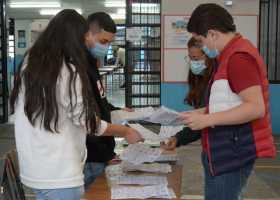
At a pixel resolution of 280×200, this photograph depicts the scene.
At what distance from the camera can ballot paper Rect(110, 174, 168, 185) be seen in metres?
2.36

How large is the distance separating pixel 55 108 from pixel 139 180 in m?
0.77

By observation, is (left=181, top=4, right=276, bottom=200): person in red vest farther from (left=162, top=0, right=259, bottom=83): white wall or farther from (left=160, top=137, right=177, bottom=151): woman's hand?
(left=162, top=0, right=259, bottom=83): white wall

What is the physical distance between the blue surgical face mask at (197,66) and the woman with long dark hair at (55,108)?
1.12 m

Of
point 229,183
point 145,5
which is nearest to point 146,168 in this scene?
point 229,183

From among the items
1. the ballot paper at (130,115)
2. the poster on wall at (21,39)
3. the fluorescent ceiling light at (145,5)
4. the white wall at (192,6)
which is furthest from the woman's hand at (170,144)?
the poster on wall at (21,39)

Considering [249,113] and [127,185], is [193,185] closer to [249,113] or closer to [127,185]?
[127,185]

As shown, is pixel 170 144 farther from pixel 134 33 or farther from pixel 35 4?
pixel 35 4

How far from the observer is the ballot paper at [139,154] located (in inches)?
99.5

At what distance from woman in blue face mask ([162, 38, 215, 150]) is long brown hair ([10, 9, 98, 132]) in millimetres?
927

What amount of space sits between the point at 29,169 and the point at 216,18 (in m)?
0.96

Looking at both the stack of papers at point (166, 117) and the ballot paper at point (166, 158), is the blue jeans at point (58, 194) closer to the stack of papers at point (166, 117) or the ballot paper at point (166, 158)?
the stack of papers at point (166, 117)

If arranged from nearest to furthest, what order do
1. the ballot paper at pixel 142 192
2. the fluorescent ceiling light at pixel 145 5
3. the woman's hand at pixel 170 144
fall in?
the ballot paper at pixel 142 192, the woman's hand at pixel 170 144, the fluorescent ceiling light at pixel 145 5

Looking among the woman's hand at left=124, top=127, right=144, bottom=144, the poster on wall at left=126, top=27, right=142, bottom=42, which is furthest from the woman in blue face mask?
the poster on wall at left=126, top=27, right=142, bottom=42

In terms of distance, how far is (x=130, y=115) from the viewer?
259 centimetres
